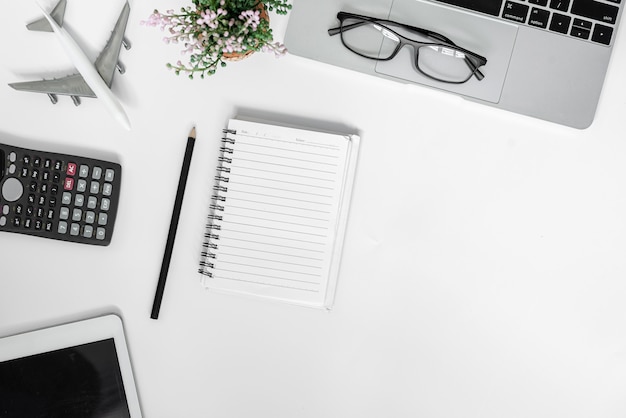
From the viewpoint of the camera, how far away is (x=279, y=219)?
74 centimetres

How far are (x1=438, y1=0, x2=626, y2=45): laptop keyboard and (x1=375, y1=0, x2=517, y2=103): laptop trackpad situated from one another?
0.01 meters

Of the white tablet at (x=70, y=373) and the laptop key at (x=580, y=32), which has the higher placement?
the laptop key at (x=580, y=32)

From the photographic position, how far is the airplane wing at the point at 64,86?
0.73 meters

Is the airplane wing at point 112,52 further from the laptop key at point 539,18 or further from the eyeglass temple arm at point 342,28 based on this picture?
the laptop key at point 539,18

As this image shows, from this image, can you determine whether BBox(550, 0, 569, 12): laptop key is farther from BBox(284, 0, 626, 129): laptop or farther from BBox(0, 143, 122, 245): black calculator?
BBox(0, 143, 122, 245): black calculator

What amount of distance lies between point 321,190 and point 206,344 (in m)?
0.25

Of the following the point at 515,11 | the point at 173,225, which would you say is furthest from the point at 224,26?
the point at 515,11

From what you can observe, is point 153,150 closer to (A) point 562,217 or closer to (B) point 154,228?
(B) point 154,228

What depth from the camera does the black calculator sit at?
723 mm

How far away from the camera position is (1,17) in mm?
742

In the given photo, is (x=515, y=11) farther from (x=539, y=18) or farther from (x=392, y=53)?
(x=392, y=53)

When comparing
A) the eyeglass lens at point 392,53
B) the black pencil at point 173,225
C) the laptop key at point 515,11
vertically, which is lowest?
the black pencil at point 173,225

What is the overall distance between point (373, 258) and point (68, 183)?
40 cm

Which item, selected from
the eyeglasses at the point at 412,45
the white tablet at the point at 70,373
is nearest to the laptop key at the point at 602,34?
the eyeglasses at the point at 412,45
